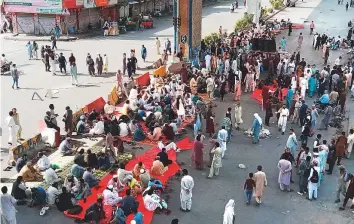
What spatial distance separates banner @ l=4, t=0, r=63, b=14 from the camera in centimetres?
3419

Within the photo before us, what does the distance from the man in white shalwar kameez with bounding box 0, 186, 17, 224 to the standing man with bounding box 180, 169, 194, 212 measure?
4.18m

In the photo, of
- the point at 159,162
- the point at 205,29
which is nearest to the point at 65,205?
the point at 159,162

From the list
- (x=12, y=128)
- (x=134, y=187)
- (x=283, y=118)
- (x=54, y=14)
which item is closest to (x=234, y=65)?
(x=283, y=118)

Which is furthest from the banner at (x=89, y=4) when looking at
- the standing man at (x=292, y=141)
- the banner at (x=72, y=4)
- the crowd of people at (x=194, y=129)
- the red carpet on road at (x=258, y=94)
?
the standing man at (x=292, y=141)

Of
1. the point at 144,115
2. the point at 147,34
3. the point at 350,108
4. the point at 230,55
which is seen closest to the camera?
the point at 144,115

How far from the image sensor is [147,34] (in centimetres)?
3816

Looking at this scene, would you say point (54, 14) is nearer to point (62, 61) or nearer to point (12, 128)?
point (62, 61)

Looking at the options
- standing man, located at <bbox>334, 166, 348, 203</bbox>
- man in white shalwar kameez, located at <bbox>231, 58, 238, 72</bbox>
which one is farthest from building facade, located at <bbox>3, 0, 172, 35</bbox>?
standing man, located at <bbox>334, 166, 348, 203</bbox>

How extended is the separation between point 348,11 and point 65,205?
49.7 meters

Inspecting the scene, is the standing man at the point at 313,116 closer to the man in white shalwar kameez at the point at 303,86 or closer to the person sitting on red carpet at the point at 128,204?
the man in white shalwar kameez at the point at 303,86

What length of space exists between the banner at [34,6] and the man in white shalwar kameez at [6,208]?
2555 centimetres

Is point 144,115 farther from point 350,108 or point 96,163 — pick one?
point 350,108

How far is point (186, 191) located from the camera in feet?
39.9

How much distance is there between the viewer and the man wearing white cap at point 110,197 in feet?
39.7
